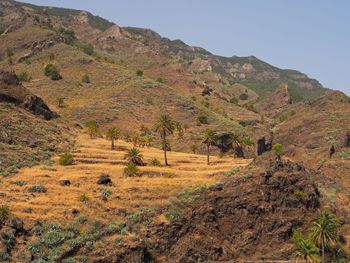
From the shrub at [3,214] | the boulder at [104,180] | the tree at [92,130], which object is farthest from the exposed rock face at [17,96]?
the shrub at [3,214]

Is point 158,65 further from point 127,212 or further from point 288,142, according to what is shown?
point 127,212

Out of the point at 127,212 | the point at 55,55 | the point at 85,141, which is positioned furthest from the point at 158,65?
the point at 127,212

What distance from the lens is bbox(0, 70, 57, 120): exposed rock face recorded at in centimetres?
9281

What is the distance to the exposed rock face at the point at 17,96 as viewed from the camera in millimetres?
92812

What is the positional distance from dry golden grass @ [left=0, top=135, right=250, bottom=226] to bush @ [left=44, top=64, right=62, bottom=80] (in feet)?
240

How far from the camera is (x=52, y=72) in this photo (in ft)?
494

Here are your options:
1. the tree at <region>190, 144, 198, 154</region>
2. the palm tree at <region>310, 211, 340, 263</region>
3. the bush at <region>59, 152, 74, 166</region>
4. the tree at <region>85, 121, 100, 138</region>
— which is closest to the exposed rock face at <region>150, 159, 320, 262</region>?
the palm tree at <region>310, 211, 340, 263</region>

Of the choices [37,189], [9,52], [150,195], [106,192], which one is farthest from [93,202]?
[9,52]

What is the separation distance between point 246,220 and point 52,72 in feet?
356

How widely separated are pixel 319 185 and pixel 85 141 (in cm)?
4735

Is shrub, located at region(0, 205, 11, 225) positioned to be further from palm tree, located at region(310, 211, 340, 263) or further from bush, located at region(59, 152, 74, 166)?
palm tree, located at region(310, 211, 340, 263)

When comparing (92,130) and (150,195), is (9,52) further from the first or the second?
(150,195)

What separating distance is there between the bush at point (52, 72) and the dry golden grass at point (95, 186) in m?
73.1

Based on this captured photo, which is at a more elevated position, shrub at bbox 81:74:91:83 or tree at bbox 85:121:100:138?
shrub at bbox 81:74:91:83
